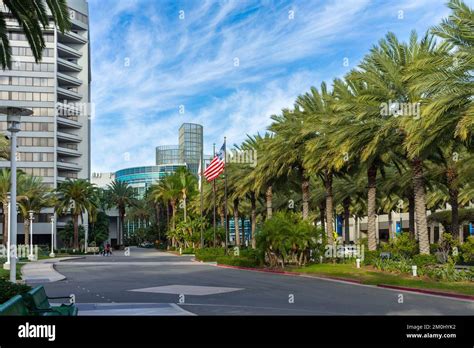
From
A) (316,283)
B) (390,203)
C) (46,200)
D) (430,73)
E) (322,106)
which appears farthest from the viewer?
(46,200)

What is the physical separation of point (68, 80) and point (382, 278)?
84450mm

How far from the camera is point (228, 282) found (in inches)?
1030

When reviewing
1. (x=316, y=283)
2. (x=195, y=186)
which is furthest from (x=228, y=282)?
(x=195, y=186)

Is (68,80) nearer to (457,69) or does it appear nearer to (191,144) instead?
(191,144)

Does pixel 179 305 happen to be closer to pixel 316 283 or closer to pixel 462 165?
pixel 316 283

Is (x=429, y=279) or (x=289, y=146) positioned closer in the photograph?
(x=429, y=279)

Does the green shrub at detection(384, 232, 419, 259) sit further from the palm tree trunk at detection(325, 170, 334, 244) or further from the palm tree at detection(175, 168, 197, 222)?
the palm tree at detection(175, 168, 197, 222)

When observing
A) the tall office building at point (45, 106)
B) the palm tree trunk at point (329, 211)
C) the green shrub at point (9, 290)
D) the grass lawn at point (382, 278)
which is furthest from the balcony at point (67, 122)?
the green shrub at point (9, 290)

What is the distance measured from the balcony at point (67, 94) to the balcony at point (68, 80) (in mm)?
1203

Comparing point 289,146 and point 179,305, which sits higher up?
point 289,146

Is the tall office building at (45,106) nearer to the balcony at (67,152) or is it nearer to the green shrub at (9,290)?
the balcony at (67,152)

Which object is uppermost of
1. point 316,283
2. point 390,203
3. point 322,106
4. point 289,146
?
point 322,106
